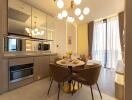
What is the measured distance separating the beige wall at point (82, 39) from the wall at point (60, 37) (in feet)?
5.67

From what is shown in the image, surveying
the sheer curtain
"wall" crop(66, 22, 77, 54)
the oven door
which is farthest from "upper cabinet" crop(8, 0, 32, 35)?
the sheer curtain

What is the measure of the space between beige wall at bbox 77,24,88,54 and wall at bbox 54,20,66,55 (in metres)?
1.73

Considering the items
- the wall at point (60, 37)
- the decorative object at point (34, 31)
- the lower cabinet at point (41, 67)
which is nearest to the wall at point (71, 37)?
the wall at point (60, 37)

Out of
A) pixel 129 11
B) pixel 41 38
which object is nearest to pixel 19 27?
pixel 41 38

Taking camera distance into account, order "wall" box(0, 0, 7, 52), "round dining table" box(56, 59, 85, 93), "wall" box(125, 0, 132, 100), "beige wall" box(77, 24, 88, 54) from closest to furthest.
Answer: "wall" box(125, 0, 132, 100) → "round dining table" box(56, 59, 85, 93) → "wall" box(0, 0, 7, 52) → "beige wall" box(77, 24, 88, 54)

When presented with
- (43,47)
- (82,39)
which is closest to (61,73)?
(43,47)

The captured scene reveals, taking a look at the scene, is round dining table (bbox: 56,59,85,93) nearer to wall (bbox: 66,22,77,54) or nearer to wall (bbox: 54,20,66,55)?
wall (bbox: 54,20,66,55)

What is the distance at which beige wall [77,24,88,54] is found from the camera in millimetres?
8125

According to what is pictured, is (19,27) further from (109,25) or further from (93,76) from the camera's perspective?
(109,25)

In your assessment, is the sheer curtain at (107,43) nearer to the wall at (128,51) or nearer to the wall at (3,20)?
the wall at (3,20)

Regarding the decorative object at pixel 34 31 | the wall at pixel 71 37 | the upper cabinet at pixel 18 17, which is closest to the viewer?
the upper cabinet at pixel 18 17

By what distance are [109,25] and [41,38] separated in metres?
3.87

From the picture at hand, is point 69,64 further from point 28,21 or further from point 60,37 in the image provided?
point 60,37

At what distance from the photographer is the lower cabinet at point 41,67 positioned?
4.27m
